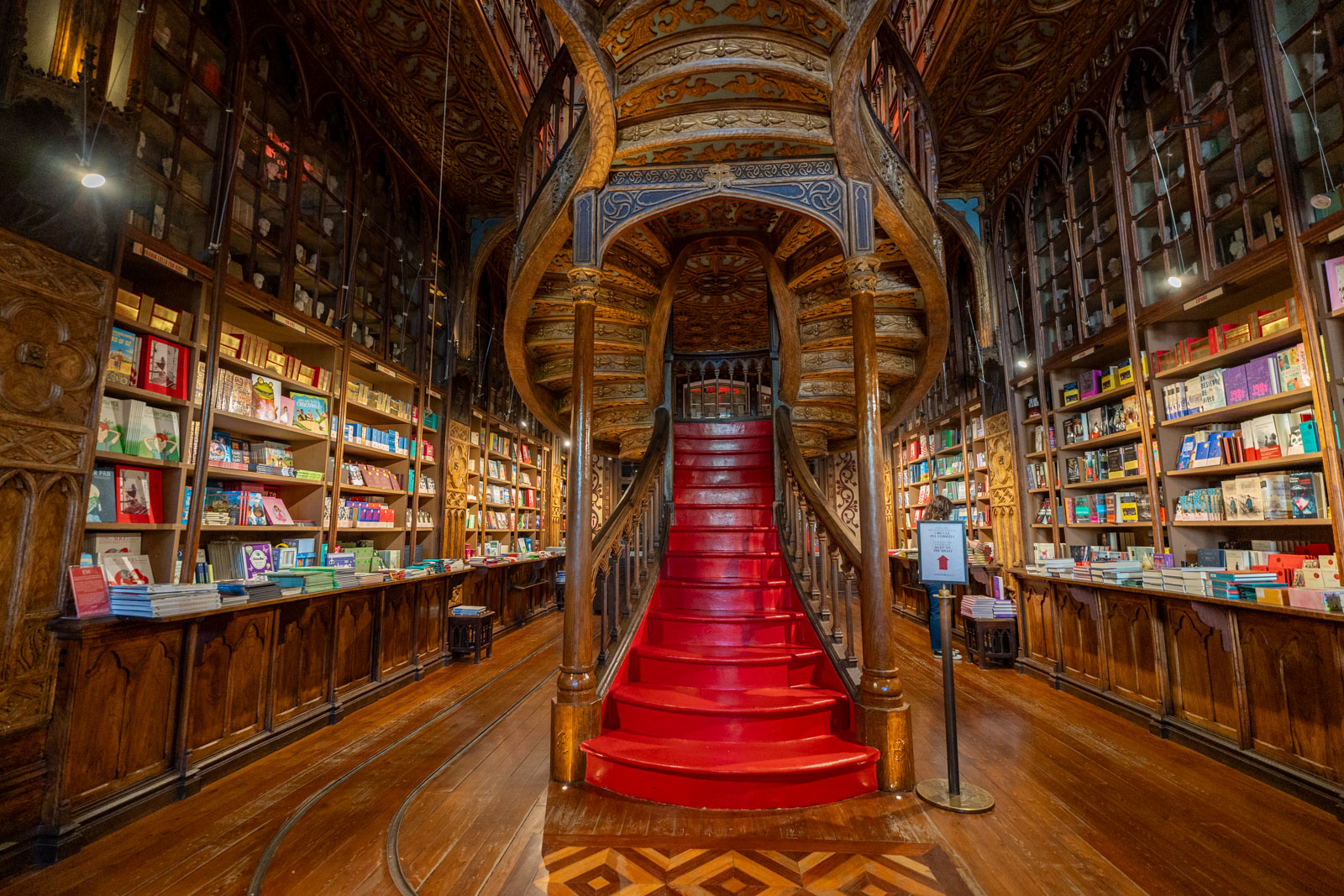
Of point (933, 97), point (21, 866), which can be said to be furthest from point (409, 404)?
point (933, 97)

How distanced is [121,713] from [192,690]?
1.04 ft

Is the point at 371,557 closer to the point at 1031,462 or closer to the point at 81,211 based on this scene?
the point at 81,211

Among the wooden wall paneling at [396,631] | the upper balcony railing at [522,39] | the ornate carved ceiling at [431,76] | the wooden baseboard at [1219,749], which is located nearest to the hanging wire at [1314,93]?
the wooden baseboard at [1219,749]

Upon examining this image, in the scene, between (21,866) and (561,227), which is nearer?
(21,866)

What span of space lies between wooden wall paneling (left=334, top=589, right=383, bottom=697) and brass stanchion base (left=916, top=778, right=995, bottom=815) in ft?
11.6

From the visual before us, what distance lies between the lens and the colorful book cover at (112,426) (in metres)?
2.63

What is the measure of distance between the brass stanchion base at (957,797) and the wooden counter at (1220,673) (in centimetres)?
141

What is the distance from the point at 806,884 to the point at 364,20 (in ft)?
17.7

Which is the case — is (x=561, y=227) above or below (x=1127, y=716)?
above

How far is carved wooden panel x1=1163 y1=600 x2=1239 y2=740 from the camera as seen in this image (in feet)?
10.2

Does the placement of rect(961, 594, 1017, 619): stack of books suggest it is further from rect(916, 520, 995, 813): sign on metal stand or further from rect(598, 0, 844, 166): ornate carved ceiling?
rect(598, 0, 844, 166): ornate carved ceiling

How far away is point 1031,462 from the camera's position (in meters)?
5.38

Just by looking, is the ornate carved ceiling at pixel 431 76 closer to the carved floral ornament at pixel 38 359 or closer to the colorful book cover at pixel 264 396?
the colorful book cover at pixel 264 396

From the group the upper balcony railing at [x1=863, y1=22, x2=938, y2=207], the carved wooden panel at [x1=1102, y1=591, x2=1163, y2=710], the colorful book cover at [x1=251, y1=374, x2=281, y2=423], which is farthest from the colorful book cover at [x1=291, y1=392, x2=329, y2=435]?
the carved wooden panel at [x1=1102, y1=591, x2=1163, y2=710]
